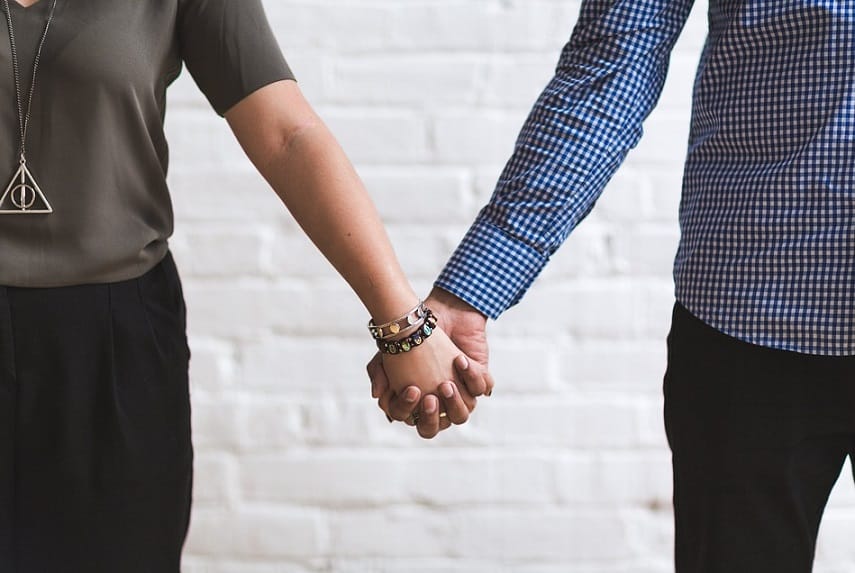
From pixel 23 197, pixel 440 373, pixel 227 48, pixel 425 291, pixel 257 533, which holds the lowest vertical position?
pixel 257 533

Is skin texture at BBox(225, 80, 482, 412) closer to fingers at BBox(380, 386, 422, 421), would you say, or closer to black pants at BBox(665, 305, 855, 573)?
fingers at BBox(380, 386, 422, 421)

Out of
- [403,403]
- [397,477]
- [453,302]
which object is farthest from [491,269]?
[397,477]

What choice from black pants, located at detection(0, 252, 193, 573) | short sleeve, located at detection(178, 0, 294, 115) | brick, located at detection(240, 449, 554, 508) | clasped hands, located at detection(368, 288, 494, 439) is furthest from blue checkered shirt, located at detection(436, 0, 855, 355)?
brick, located at detection(240, 449, 554, 508)

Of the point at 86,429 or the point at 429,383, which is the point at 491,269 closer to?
the point at 429,383

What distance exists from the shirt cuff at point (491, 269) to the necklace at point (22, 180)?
1.29 feet

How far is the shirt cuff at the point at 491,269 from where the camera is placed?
3.43 ft

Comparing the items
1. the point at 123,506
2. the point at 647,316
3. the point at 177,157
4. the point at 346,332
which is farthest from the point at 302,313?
the point at 123,506

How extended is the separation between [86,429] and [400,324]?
0.31 meters

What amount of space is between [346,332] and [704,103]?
77 centimetres

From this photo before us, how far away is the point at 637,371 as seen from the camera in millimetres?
1579

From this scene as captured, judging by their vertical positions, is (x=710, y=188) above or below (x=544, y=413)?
above

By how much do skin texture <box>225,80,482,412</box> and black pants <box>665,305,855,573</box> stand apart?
283mm

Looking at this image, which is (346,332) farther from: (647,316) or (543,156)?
(543,156)

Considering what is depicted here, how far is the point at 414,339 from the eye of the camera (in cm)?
105
